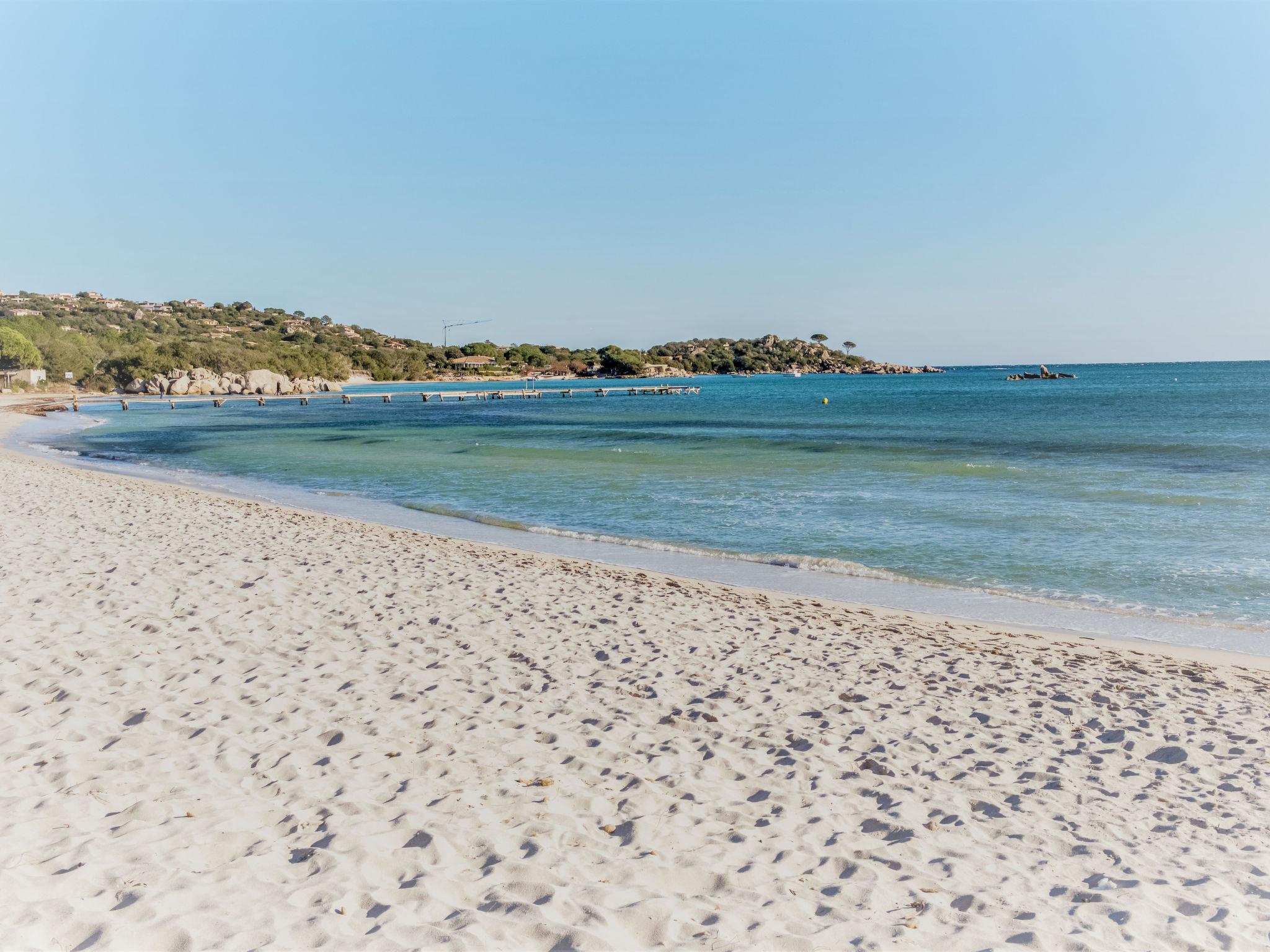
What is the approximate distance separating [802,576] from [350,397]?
280 ft

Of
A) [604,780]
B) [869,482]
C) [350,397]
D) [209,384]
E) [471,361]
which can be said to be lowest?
[869,482]

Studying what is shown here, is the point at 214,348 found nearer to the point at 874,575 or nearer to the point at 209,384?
the point at 209,384

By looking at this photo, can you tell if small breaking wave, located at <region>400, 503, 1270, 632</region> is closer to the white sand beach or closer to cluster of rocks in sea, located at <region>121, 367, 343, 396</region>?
the white sand beach

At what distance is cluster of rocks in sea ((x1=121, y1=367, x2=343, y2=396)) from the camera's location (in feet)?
288

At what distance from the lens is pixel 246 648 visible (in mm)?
6941

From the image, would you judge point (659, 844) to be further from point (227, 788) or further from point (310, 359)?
point (310, 359)

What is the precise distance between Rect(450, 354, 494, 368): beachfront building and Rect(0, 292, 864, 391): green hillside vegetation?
1422 millimetres

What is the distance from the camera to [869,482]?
70.2 feet

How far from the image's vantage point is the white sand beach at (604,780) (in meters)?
3.43

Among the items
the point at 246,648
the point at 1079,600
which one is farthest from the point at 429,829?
the point at 1079,600

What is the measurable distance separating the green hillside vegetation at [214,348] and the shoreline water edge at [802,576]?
85.6 m

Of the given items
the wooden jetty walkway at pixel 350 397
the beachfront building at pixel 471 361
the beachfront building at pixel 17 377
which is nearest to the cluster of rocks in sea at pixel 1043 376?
the wooden jetty walkway at pixel 350 397

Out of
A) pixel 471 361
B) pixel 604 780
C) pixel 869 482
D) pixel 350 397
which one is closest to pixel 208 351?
pixel 350 397

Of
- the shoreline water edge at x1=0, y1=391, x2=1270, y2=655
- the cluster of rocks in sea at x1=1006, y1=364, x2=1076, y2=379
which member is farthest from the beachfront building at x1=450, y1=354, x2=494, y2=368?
the shoreline water edge at x1=0, y1=391, x2=1270, y2=655
